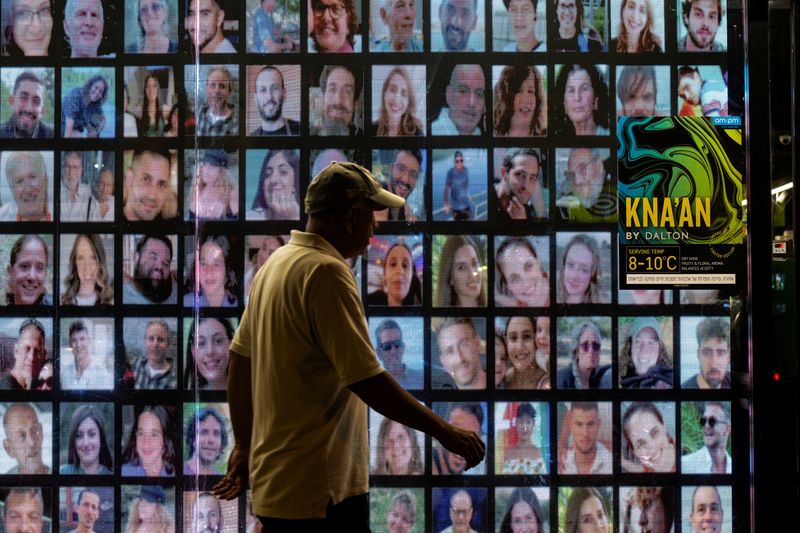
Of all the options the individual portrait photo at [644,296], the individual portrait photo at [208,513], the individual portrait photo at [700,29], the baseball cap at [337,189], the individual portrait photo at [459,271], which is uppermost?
the individual portrait photo at [700,29]

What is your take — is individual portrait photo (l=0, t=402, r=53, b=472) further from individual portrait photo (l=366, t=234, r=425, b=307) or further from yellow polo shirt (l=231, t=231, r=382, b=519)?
yellow polo shirt (l=231, t=231, r=382, b=519)

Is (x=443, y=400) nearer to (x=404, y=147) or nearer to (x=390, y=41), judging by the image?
(x=404, y=147)

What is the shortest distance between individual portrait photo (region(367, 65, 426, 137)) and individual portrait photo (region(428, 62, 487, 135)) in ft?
0.19

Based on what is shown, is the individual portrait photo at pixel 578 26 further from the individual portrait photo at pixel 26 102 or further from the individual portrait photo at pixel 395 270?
the individual portrait photo at pixel 26 102

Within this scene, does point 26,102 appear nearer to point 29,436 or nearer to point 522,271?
point 29,436

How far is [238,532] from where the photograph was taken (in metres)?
3.61

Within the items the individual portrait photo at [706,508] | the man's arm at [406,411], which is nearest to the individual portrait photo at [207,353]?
the man's arm at [406,411]

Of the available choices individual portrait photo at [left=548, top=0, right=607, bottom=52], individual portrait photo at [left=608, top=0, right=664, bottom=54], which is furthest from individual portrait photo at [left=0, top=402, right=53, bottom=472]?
individual portrait photo at [left=608, top=0, right=664, bottom=54]

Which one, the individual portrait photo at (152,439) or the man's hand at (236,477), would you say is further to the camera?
the individual portrait photo at (152,439)

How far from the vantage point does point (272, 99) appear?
3586mm

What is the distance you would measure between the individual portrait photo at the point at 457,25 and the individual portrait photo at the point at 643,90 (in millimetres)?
→ 612

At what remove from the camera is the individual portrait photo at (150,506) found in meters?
3.59

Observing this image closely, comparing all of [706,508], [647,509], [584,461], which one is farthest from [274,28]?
[706,508]

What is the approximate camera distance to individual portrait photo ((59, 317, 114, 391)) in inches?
141
